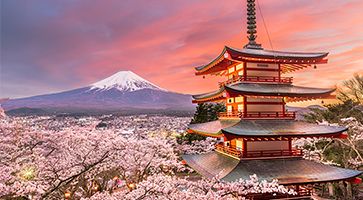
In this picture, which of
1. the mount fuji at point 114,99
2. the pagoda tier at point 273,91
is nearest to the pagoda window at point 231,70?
the pagoda tier at point 273,91

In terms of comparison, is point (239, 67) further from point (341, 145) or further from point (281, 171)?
point (341, 145)

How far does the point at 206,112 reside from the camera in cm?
3600

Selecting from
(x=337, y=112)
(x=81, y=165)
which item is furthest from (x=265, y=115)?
(x=337, y=112)

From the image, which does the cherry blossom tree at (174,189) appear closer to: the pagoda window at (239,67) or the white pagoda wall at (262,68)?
the white pagoda wall at (262,68)

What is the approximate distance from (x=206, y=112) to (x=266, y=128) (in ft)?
76.3

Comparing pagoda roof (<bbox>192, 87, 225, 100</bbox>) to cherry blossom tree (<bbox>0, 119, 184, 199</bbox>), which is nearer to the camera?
cherry blossom tree (<bbox>0, 119, 184, 199</bbox>)

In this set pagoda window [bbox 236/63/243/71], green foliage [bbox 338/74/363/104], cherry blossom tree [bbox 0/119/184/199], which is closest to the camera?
cherry blossom tree [bbox 0/119/184/199]

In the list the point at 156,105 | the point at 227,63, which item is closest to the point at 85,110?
the point at 156,105

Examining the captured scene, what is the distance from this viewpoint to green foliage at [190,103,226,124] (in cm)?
3528

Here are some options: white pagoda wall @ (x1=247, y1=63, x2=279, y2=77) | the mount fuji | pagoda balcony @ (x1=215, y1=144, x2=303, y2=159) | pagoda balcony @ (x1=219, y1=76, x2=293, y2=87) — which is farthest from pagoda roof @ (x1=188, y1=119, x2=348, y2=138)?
the mount fuji

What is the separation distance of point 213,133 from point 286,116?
3.84m

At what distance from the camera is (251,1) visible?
633 inches

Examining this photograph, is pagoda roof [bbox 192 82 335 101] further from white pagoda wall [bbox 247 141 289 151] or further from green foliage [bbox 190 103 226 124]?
green foliage [bbox 190 103 226 124]

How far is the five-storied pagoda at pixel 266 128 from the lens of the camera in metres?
11.8
